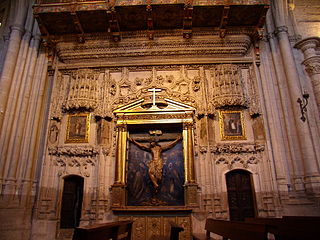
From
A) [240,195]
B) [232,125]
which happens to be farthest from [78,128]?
[240,195]

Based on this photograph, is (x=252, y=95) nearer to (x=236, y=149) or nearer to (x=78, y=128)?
(x=236, y=149)

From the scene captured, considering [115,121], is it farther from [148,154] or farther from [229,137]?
[229,137]

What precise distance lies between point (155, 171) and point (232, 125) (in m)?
3.09

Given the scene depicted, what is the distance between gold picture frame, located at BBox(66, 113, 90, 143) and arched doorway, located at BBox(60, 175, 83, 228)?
129 cm

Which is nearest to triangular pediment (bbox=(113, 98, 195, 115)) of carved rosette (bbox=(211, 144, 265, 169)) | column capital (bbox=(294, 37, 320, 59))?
carved rosette (bbox=(211, 144, 265, 169))

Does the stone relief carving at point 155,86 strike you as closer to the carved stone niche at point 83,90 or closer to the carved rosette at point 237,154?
the carved stone niche at point 83,90

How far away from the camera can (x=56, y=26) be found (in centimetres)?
948

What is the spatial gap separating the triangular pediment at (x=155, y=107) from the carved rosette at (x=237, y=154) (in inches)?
67.0

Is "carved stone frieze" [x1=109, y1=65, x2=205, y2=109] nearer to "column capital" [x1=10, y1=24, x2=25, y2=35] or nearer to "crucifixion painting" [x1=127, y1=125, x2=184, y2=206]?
"crucifixion painting" [x1=127, y1=125, x2=184, y2=206]

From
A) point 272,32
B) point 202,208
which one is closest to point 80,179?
point 202,208

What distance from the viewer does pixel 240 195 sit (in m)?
8.06

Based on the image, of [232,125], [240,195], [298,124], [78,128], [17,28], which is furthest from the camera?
[17,28]

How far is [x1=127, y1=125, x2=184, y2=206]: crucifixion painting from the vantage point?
27.0 ft

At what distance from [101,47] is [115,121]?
312 centimetres
